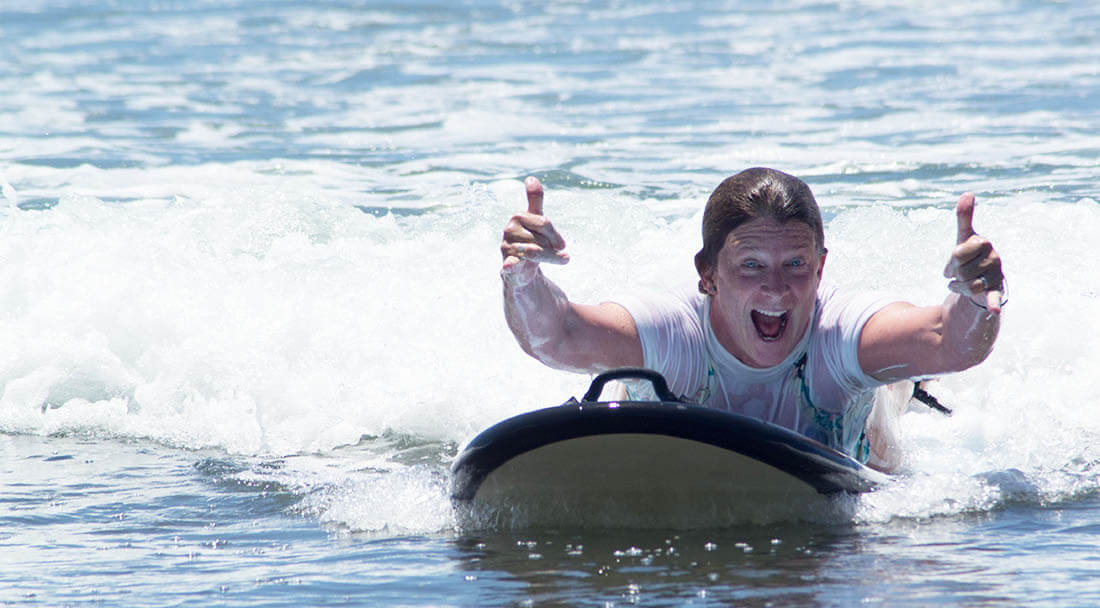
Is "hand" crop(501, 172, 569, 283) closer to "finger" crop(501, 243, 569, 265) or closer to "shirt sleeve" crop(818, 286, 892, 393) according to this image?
"finger" crop(501, 243, 569, 265)

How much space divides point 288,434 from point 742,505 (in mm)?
2769

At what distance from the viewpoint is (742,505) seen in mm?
4395

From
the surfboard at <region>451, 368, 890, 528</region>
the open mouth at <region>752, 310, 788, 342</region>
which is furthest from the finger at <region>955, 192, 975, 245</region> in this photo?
the surfboard at <region>451, 368, 890, 528</region>

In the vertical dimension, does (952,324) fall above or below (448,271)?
below

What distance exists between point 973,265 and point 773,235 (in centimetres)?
61

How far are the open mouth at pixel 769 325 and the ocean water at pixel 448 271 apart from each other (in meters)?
0.59

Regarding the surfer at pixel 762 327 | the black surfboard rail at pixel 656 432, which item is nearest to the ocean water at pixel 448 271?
the black surfboard rail at pixel 656 432

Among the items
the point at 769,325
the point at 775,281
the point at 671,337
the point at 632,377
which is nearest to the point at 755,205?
the point at 775,281

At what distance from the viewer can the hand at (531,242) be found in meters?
3.90

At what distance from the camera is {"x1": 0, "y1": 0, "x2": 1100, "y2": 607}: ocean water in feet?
13.9

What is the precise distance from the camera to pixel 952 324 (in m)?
4.03

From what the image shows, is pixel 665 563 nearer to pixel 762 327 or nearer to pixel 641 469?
pixel 641 469

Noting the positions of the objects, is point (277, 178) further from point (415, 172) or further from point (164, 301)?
point (164, 301)

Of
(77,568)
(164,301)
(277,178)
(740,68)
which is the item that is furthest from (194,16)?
(77,568)
